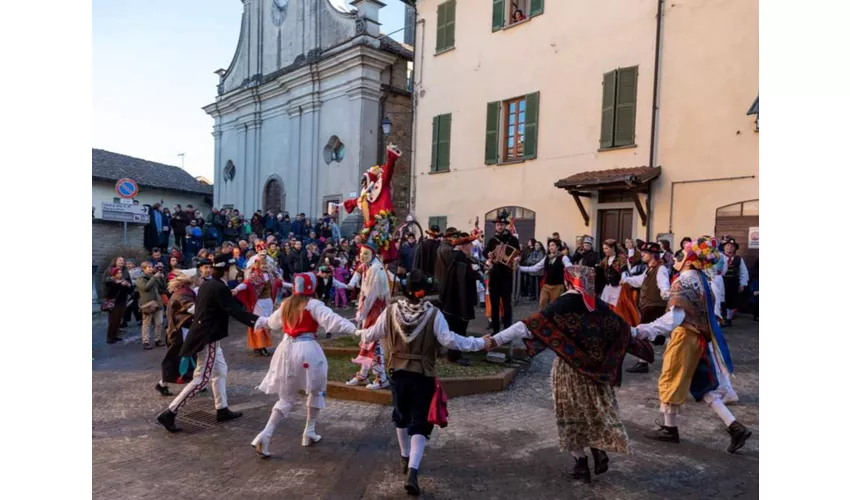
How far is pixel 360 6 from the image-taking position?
70.1 ft

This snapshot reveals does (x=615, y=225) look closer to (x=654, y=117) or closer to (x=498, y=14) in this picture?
(x=654, y=117)

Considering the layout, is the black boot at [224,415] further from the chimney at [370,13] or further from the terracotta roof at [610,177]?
the chimney at [370,13]

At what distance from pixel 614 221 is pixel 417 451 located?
1143cm

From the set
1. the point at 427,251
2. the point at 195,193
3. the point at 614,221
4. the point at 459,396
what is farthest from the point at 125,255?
the point at 195,193

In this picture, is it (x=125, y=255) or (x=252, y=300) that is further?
(x=125, y=255)

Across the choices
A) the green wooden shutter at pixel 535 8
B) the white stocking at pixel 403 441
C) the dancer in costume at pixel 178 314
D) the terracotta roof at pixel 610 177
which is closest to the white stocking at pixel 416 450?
the white stocking at pixel 403 441

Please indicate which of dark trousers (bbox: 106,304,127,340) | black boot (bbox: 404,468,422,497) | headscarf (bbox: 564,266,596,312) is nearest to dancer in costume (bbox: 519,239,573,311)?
headscarf (bbox: 564,266,596,312)

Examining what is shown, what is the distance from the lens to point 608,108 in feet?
46.6

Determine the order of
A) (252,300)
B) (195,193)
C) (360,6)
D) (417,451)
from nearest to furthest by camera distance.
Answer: (417,451) < (252,300) < (360,6) < (195,193)

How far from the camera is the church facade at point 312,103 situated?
70.0 ft

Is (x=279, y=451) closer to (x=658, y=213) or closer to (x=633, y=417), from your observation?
(x=633, y=417)

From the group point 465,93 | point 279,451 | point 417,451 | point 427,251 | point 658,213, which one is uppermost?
point 465,93

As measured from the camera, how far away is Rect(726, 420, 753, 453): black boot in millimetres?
5035

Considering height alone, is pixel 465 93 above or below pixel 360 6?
below
